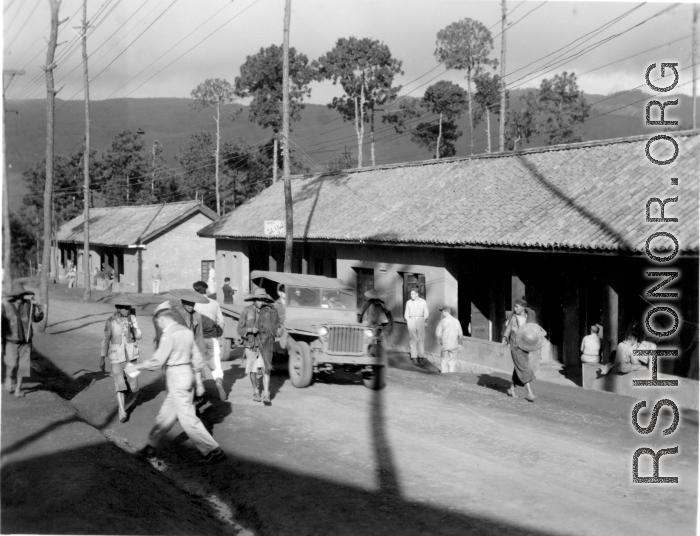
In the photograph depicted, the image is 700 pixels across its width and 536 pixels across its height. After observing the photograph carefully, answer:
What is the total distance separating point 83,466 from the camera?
8555mm

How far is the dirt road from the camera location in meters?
7.39

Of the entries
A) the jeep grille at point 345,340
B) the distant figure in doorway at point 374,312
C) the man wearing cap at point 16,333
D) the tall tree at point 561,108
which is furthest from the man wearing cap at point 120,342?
the tall tree at point 561,108

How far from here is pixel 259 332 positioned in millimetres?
11914

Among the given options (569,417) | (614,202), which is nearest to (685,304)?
(614,202)

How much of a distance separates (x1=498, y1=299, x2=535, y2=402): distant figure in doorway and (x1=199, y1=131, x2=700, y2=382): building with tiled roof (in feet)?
7.70

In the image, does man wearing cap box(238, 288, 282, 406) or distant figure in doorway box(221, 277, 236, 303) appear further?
distant figure in doorway box(221, 277, 236, 303)

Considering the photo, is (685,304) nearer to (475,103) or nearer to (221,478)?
(221,478)

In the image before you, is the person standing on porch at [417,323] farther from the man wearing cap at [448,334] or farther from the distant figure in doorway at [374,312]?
the man wearing cap at [448,334]

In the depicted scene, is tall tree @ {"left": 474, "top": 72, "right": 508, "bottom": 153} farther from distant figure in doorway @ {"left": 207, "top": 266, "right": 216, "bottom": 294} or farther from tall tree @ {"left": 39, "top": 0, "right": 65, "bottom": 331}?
tall tree @ {"left": 39, "top": 0, "right": 65, "bottom": 331}

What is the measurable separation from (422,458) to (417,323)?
900cm

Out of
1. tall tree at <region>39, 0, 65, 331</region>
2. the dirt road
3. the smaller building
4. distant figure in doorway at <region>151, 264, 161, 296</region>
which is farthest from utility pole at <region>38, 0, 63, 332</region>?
the smaller building

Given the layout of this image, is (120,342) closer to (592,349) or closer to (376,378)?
(376,378)

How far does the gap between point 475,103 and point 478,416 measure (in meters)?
46.6

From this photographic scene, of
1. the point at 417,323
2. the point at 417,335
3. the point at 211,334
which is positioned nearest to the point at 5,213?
the point at 211,334
